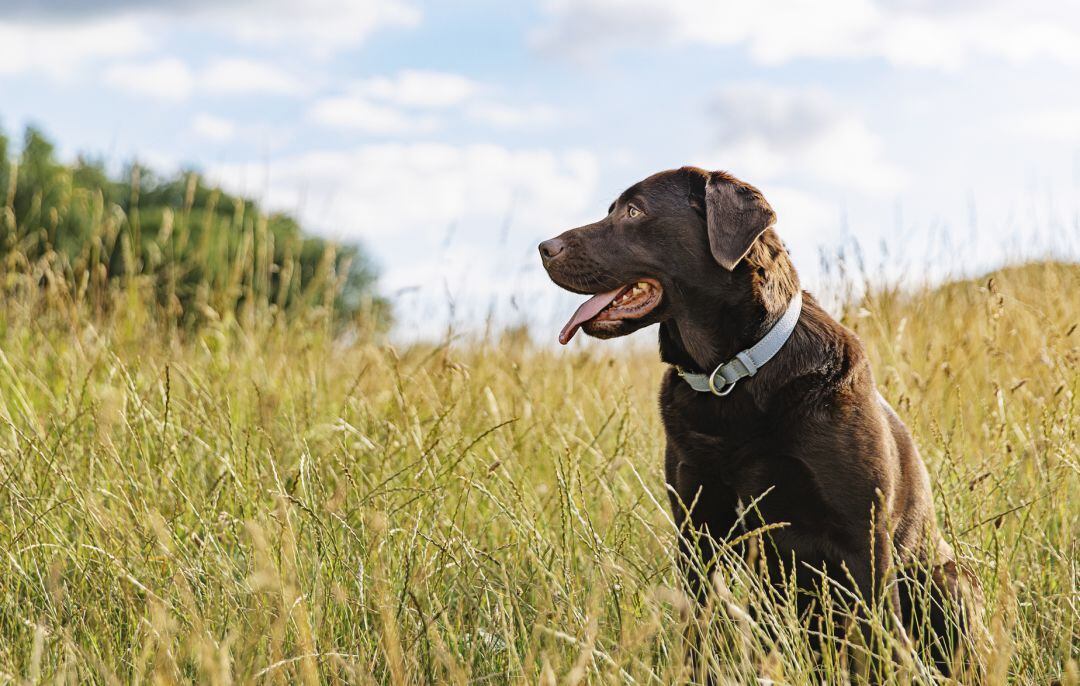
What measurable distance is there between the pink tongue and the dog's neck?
25cm

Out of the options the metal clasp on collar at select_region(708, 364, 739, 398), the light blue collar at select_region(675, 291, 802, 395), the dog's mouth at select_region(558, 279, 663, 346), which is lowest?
the metal clasp on collar at select_region(708, 364, 739, 398)

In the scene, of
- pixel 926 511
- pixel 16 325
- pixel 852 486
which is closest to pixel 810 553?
pixel 852 486

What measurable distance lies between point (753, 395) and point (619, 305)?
58 centimetres

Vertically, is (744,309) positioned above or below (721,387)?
above

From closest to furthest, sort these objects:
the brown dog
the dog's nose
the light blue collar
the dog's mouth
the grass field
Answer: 1. the grass field
2. the brown dog
3. the light blue collar
4. the dog's mouth
5. the dog's nose

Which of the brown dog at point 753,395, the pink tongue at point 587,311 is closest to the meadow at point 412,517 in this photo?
the brown dog at point 753,395

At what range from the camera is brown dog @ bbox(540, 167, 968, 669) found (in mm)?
2732

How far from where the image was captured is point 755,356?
2.84 metres

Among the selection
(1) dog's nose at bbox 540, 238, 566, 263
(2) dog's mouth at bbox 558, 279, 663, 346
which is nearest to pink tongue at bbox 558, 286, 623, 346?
(2) dog's mouth at bbox 558, 279, 663, 346

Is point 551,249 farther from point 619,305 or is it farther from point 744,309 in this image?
point 744,309

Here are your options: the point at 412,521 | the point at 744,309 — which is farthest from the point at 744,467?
the point at 412,521

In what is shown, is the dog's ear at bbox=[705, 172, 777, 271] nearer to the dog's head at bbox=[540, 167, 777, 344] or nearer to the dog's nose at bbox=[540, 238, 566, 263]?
the dog's head at bbox=[540, 167, 777, 344]

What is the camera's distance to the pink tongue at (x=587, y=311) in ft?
10.0

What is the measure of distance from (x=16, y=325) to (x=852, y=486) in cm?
485
